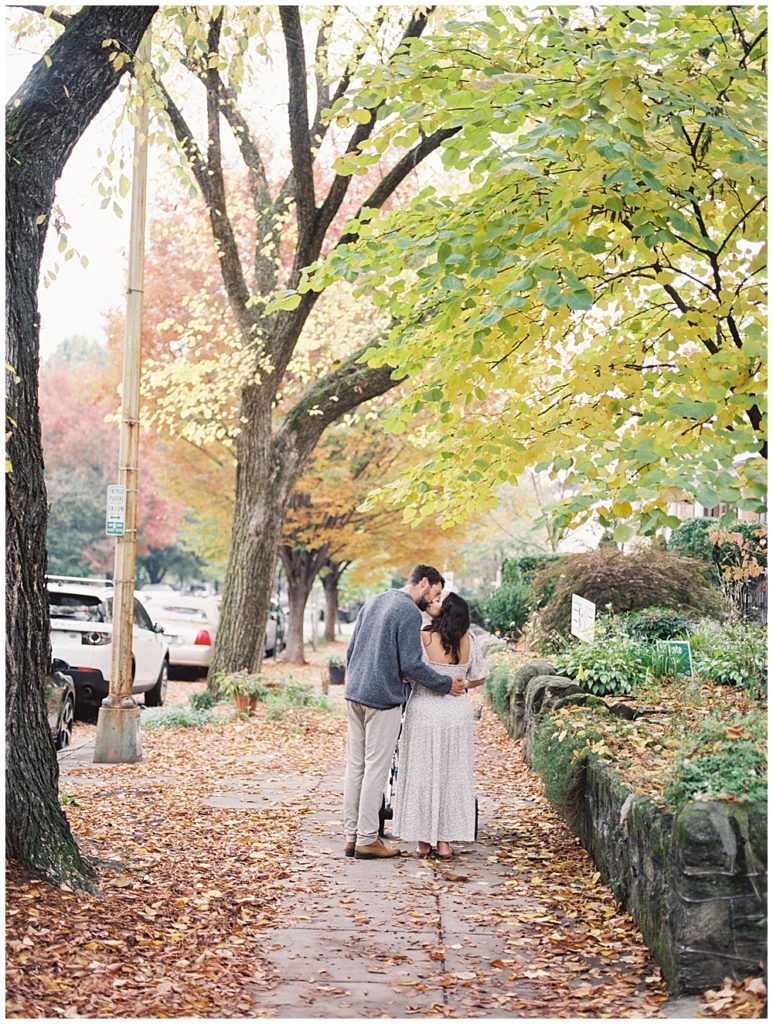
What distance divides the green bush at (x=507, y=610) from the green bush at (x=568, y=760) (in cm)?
1284

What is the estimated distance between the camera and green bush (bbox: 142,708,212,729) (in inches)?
559

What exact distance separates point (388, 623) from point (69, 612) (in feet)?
26.1

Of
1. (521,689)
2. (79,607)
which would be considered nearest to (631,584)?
(521,689)

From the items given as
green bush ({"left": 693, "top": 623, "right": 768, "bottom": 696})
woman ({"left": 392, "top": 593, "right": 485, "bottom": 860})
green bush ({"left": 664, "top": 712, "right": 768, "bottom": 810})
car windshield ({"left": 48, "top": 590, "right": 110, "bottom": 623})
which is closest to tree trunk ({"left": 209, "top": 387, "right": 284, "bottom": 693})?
car windshield ({"left": 48, "top": 590, "right": 110, "bottom": 623})

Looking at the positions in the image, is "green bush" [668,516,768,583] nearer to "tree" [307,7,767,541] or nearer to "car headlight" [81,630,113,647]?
"tree" [307,7,767,541]

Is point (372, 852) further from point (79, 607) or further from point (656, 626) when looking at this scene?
point (79, 607)

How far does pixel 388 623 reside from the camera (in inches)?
295

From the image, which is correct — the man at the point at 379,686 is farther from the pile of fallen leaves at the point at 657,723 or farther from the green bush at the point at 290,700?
the green bush at the point at 290,700

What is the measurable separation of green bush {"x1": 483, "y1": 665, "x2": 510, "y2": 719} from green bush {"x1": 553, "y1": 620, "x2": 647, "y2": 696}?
3701 millimetres

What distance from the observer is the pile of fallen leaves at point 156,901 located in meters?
4.75

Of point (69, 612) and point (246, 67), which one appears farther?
point (69, 612)

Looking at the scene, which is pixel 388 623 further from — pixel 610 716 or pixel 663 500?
pixel 663 500

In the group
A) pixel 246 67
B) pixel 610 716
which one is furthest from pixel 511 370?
pixel 246 67

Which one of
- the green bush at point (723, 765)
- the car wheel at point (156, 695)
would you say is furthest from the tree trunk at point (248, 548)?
the green bush at point (723, 765)
